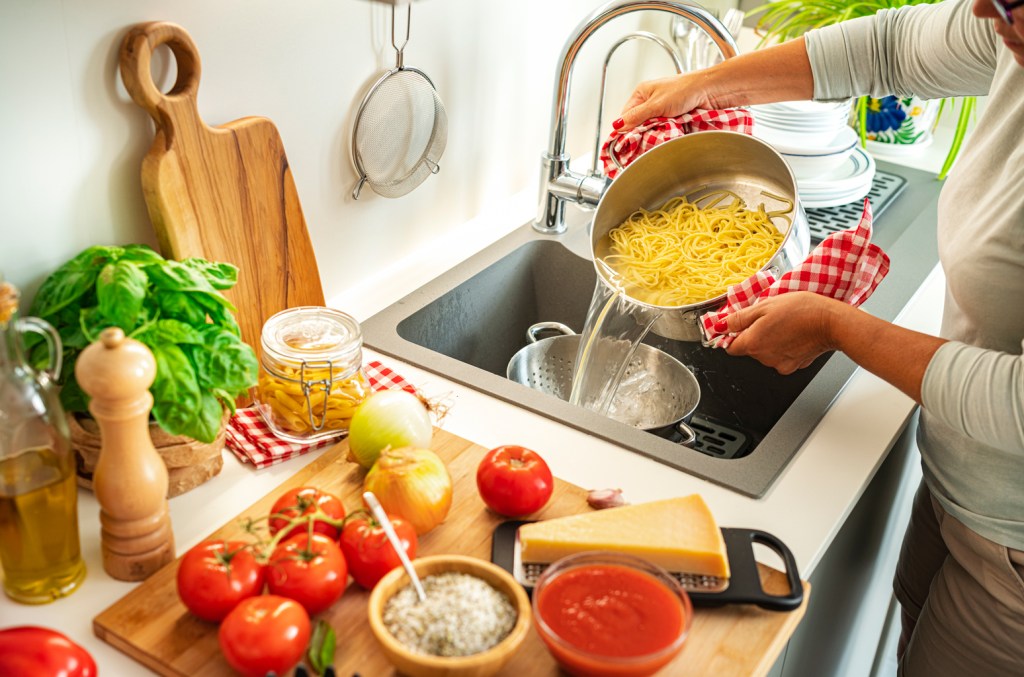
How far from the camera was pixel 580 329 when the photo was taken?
1.70 metres

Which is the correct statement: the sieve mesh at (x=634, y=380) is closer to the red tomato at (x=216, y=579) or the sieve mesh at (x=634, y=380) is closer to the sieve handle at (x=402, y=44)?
the sieve handle at (x=402, y=44)

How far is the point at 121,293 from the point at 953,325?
948mm

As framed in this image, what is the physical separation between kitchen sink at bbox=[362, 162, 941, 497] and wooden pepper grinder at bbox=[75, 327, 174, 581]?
0.48 metres

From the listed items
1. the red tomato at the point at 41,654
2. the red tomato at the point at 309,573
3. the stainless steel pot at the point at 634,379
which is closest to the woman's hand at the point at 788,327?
the stainless steel pot at the point at 634,379

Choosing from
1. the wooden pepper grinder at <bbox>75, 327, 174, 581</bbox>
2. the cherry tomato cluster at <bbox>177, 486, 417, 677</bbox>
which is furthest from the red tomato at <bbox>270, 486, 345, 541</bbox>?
the wooden pepper grinder at <bbox>75, 327, 174, 581</bbox>

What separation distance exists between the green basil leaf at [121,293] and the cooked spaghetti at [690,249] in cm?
65

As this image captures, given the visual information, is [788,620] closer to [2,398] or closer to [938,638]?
[938,638]

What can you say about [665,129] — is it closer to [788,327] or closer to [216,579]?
[788,327]

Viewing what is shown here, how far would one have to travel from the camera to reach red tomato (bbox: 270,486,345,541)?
0.94 m

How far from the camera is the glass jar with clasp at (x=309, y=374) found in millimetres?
1099

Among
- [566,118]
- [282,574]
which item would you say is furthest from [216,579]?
[566,118]

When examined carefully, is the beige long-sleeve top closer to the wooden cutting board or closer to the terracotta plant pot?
the wooden cutting board

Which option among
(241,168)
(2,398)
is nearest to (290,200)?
(241,168)

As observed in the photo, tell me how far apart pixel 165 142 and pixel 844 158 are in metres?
1.33
